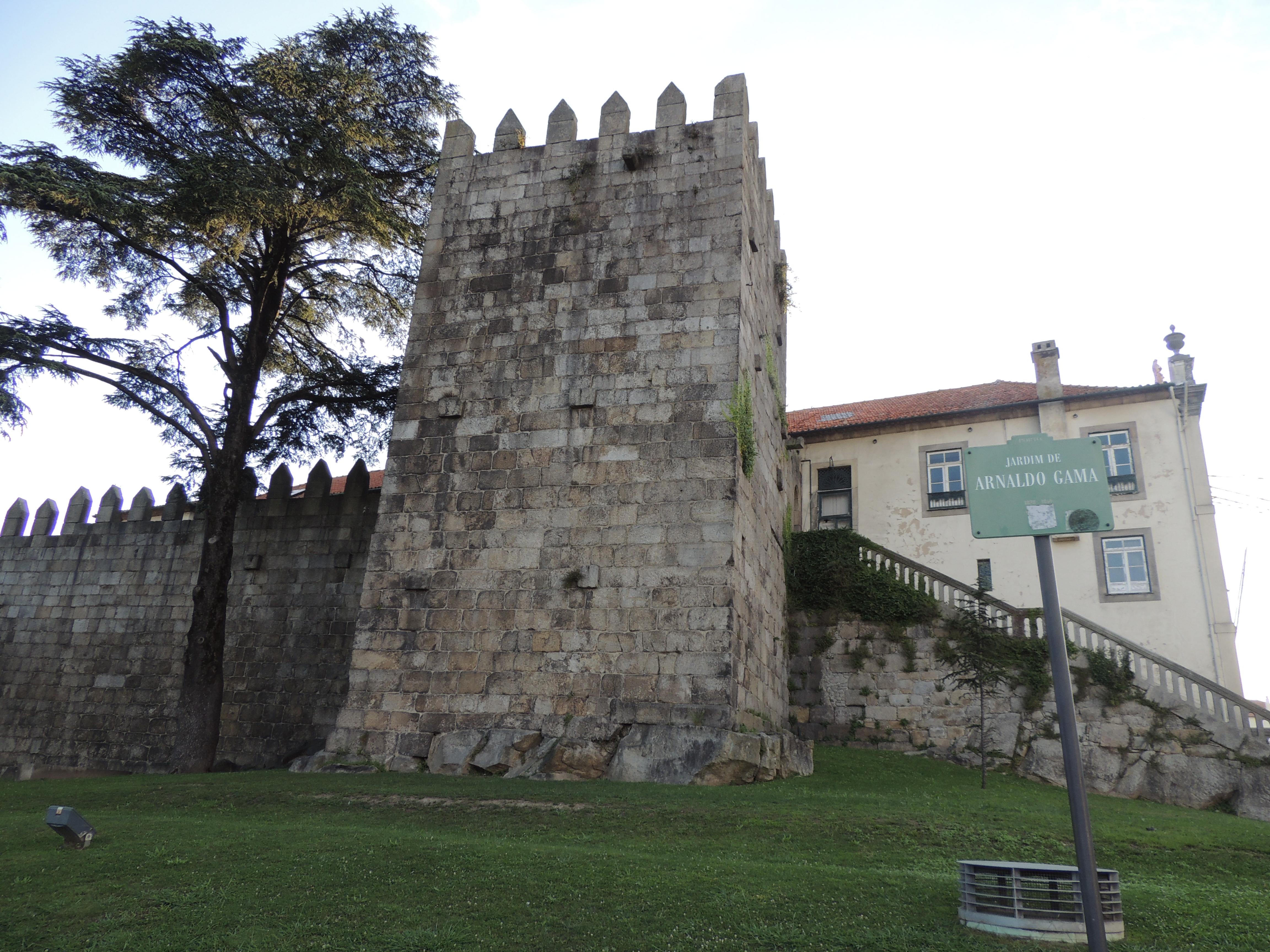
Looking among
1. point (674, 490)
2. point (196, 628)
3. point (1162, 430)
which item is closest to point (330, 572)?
point (196, 628)

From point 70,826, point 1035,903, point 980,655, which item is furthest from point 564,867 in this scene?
point 980,655

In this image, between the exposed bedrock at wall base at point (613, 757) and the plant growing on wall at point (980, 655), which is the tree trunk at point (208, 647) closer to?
the exposed bedrock at wall base at point (613, 757)

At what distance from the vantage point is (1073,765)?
3646mm

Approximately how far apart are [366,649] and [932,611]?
8.98 metres

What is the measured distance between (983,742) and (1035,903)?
7769mm

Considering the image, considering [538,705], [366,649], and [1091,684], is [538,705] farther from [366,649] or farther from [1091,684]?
[1091,684]

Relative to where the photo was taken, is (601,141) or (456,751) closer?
(456,751)

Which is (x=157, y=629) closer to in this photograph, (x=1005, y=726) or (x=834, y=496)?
(x=1005, y=726)

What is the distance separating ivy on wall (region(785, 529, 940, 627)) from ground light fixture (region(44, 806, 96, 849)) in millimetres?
11095

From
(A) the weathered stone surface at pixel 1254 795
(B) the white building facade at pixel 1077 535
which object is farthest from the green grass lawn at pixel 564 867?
(B) the white building facade at pixel 1077 535

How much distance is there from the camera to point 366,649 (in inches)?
447

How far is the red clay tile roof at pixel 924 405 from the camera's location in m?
→ 21.9

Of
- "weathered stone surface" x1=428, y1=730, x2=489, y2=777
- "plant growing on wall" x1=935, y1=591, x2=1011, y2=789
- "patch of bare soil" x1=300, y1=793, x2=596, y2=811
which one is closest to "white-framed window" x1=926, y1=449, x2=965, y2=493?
"plant growing on wall" x1=935, y1=591, x2=1011, y2=789

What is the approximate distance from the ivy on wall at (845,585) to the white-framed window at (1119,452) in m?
8.33
